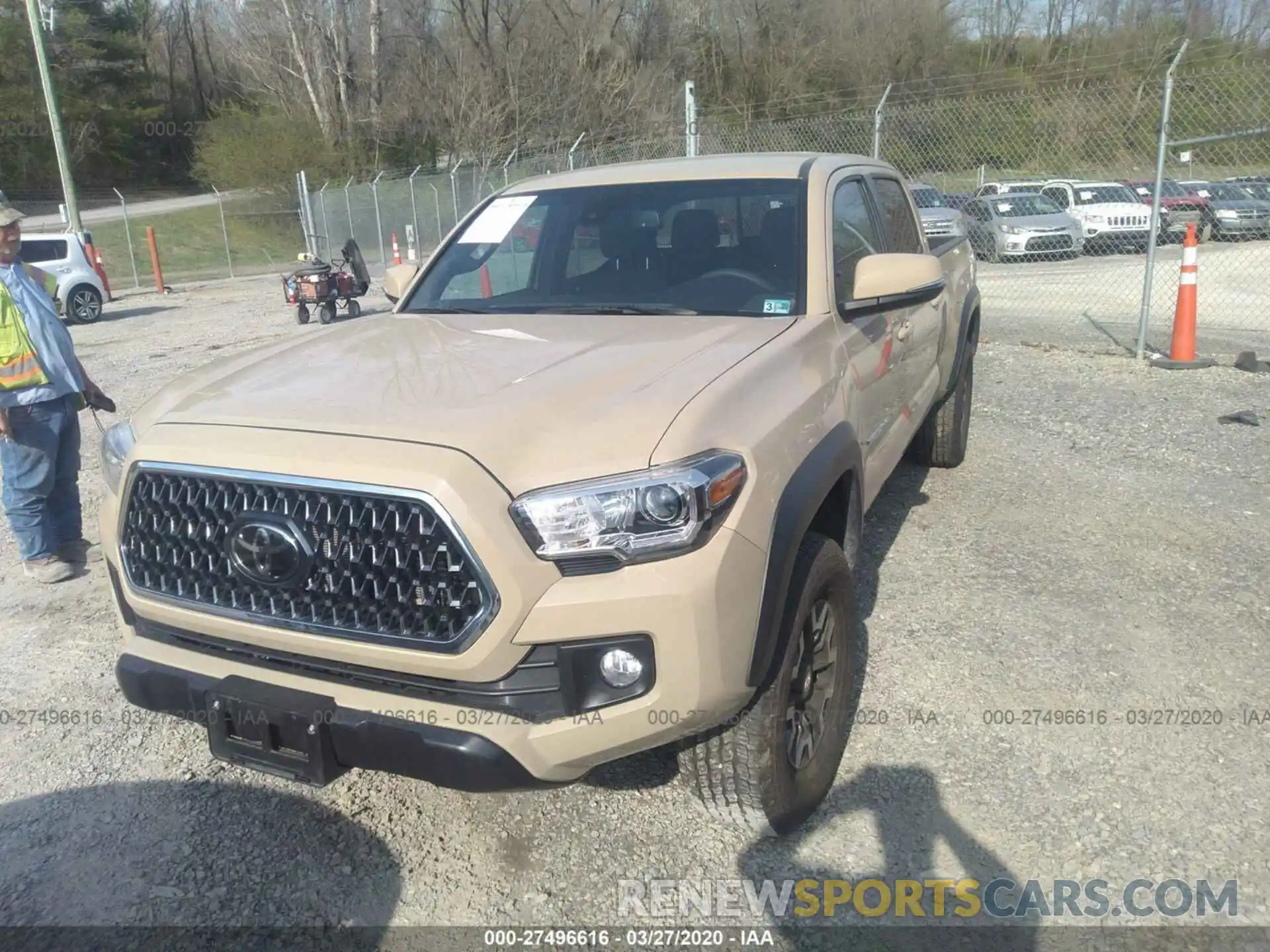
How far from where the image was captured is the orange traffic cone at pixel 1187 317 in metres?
7.97

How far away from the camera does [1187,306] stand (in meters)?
8.16

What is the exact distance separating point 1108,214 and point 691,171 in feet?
58.6

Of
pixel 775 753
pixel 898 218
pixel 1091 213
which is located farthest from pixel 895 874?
pixel 1091 213

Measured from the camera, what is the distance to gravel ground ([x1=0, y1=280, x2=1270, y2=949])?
2.57m

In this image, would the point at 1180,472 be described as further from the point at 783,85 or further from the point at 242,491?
the point at 783,85

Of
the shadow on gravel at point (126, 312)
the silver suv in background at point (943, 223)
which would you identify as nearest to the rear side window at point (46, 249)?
the shadow on gravel at point (126, 312)

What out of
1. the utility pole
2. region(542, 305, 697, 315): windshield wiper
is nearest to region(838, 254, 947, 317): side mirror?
region(542, 305, 697, 315): windshield wiper

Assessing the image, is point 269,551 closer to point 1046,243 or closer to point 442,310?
point 442,310

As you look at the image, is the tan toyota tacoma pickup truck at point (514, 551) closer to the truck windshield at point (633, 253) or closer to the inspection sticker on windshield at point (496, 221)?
the truck windshield at point (633, 253)

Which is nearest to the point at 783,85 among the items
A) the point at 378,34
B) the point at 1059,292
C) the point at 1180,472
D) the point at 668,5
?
the point at 668,5

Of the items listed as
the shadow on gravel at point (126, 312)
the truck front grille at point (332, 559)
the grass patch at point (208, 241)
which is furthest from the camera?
the grass patch at point (208, 241)

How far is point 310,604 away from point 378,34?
40206 mm

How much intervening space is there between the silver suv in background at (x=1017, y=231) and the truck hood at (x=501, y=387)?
618 inches

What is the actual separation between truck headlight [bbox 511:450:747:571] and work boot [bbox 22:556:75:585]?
3.63 m
